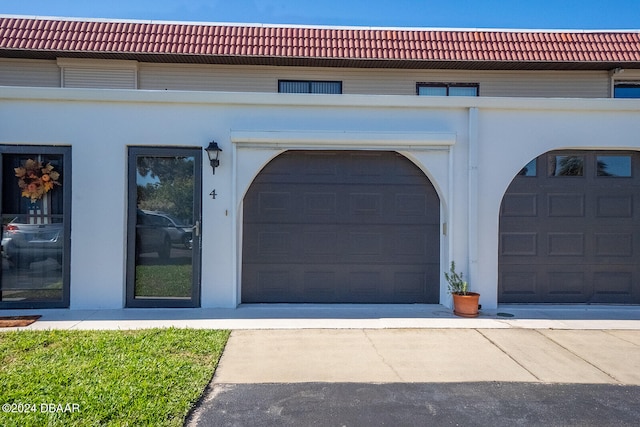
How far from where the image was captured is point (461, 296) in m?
6.33

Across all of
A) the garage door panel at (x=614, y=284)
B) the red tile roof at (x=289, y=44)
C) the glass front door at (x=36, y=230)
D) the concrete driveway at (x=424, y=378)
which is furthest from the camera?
the red tile roof at (x=289, y=44)

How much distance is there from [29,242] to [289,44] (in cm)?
646

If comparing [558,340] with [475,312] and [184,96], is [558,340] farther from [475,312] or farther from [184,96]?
[184,96]

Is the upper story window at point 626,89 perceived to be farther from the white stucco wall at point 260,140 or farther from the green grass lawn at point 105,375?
the green grass lawn at point 105,375

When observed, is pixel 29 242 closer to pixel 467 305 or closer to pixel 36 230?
pixel 36 230

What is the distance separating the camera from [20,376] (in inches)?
150

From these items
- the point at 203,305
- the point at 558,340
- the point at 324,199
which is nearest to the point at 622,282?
the point at 558,340

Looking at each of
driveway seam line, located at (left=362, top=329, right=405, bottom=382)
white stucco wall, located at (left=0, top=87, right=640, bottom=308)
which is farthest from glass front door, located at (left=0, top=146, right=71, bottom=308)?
driveway seam line, located at (left=362, top=329, right=405, bottom=382)

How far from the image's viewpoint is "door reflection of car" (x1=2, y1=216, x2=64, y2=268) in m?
6.43

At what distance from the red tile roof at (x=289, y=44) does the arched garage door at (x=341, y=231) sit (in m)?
3.89

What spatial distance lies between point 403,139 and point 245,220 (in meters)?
2.72

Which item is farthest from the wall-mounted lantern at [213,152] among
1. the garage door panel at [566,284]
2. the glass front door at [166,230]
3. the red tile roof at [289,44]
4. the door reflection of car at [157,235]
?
the garage door panel at [566,284]

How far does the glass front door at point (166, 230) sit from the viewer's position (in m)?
6.55

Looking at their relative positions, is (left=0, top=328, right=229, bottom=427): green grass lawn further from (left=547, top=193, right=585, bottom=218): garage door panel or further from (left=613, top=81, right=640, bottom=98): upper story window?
(left=613, top=81, right=640, bottom=98): upper story window
